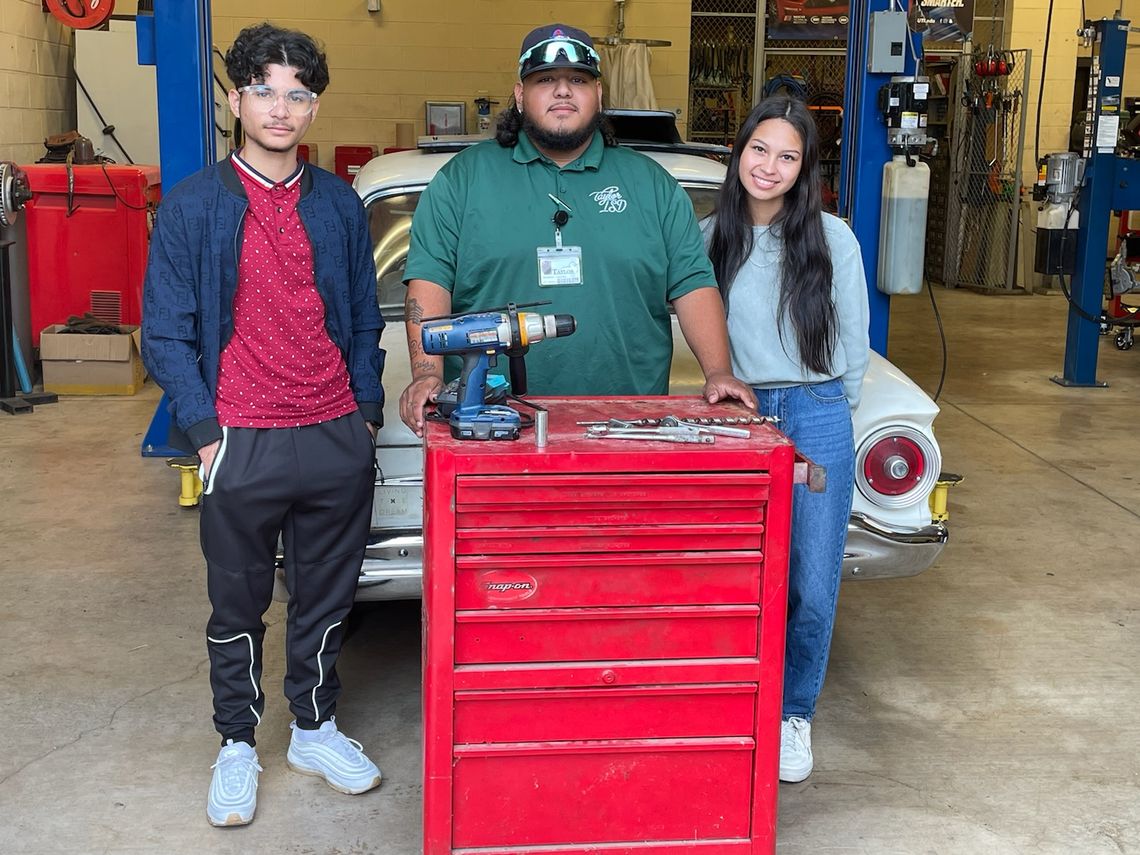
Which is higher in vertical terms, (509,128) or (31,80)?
(31,80)

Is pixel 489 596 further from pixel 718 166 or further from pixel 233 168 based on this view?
pixel 718 166

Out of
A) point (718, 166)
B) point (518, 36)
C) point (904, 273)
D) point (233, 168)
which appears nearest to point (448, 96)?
point (518, 36)

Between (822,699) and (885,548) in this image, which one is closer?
(885,548)

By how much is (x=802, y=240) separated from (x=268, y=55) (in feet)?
4.04

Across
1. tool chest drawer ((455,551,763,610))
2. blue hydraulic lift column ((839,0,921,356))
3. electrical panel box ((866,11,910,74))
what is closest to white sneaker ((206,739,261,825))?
tool chest drawer ((455,551,763,610))

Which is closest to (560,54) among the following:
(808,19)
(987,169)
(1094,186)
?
(1094,186)

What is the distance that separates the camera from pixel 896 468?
3.53 m

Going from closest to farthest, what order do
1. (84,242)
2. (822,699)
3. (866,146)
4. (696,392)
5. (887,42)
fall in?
1. (696,392)
2. (822,699)
3. (887,42)
4. (866,146)
5. (84,242)

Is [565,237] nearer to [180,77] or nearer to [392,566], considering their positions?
[392,566]

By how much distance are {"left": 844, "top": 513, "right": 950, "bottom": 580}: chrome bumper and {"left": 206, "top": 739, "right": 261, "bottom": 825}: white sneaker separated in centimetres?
161

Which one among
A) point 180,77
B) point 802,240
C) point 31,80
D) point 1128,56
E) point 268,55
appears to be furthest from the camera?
point 1128,56

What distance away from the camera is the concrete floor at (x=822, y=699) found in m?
3.04

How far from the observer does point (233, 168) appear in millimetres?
2838

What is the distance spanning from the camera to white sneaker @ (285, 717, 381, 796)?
3148 millimetres
